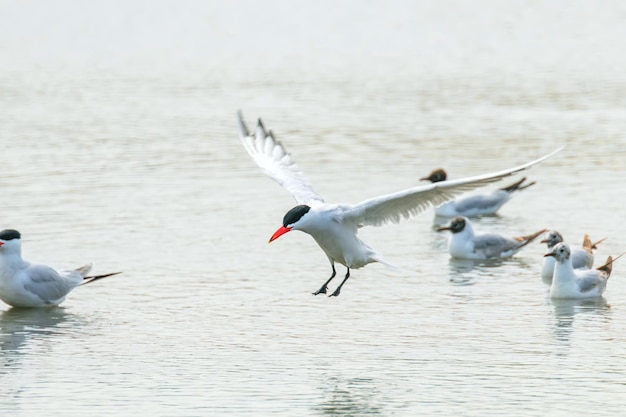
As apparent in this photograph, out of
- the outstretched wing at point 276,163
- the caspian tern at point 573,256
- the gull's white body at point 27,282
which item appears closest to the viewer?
the outstretched wing at point 276,163

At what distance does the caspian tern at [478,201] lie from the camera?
17.6 meters

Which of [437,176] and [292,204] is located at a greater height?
[437,176]

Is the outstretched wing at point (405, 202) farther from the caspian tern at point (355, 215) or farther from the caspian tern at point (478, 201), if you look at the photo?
the caspian tern at point (478, 201)

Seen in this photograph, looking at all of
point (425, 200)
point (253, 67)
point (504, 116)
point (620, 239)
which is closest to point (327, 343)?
point (425, 200)

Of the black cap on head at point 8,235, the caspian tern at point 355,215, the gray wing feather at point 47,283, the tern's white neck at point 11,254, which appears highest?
the caspian tern at point 355,215

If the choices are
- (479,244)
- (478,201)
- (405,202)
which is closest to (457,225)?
(479,244)

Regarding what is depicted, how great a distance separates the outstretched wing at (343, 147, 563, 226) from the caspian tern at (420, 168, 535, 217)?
622 centimetres

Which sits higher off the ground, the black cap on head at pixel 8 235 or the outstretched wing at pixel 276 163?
the outstretched wing at pixel 276 163

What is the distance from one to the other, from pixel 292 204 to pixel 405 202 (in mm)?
6628

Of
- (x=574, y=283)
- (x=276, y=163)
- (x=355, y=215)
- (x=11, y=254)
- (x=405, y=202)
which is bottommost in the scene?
(x=574, y=283)

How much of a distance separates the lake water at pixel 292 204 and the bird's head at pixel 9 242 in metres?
0.60

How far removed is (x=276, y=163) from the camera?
1317 cm

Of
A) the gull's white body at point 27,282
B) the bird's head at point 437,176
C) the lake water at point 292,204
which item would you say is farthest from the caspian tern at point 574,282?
the gull's white body at point 27,282

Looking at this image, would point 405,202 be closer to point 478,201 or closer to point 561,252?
point 561,252
